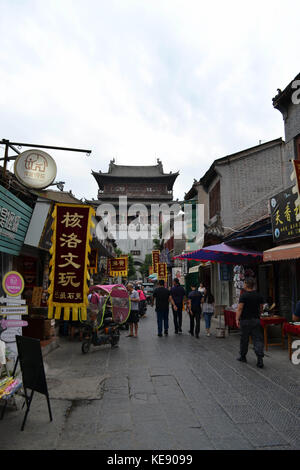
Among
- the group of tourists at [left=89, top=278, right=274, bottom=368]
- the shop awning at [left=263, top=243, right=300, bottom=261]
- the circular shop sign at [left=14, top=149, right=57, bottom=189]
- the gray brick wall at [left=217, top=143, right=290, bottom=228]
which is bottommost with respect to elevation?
the group of tourists at [left=89, top=278, right=274, bottom=368]

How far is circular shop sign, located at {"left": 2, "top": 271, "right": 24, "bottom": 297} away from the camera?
6176mm

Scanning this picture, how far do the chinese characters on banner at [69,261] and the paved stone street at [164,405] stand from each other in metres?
1.27

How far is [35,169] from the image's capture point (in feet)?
28.6

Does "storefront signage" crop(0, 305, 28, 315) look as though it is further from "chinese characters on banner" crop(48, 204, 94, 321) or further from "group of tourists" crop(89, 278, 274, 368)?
"group of tourists" crop(89, 278, 274, 368)

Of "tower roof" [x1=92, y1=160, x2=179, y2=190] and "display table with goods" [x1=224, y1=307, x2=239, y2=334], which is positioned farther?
"tower roof" [x1=92, y1=160, x2=179, y2=190]

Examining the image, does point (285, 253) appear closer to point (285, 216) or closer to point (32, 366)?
point (285, 216)

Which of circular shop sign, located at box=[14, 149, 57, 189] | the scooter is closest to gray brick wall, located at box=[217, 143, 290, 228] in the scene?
the scooter

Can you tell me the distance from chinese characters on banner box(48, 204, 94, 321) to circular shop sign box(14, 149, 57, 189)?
1.39 meters

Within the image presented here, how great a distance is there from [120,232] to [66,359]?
50670 millimetres

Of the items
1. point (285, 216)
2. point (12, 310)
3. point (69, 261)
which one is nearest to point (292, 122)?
point (285, 216)

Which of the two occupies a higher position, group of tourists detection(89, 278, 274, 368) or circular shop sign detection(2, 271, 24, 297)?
circular shop sign detection(2, 271, 24, 297)

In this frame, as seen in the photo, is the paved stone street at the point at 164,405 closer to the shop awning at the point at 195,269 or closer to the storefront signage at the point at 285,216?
the storefront signage at the point at 285,216

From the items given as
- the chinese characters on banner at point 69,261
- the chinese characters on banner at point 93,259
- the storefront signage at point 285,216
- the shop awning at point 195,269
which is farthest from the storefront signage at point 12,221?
the shop awning at point 195,269
